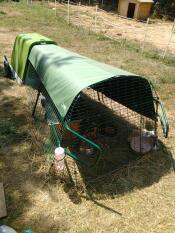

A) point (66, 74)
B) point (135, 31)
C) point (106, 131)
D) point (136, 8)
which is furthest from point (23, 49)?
point (136, 8)

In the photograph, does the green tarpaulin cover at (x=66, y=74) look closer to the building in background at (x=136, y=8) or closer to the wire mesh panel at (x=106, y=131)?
the wire mesh panel at (x=106, y=131)

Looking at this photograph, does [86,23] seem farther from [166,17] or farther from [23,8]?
[166,17]

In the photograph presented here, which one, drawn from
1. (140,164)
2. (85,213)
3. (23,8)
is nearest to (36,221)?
(85,213)

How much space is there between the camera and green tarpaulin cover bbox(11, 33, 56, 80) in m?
7.23

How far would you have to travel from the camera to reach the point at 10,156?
17.5 ft

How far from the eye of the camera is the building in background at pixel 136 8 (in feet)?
78.2

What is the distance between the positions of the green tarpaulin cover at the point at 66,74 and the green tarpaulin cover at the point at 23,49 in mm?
885

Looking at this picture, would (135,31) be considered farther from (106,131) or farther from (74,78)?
(74,78)

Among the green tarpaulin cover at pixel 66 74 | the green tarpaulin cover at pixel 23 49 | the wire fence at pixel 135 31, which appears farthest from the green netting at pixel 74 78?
the wire fence at pixel 135 31

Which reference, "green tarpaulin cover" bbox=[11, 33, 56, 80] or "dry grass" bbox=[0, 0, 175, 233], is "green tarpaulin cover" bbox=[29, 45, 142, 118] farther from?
"dry grass" bbox=[0, 0, 175, 233]

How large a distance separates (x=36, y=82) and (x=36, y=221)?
4.40m

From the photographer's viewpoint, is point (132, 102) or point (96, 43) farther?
point (96, 43)

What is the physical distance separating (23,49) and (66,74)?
3091 millimetres

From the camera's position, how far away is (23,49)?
24.5ft
